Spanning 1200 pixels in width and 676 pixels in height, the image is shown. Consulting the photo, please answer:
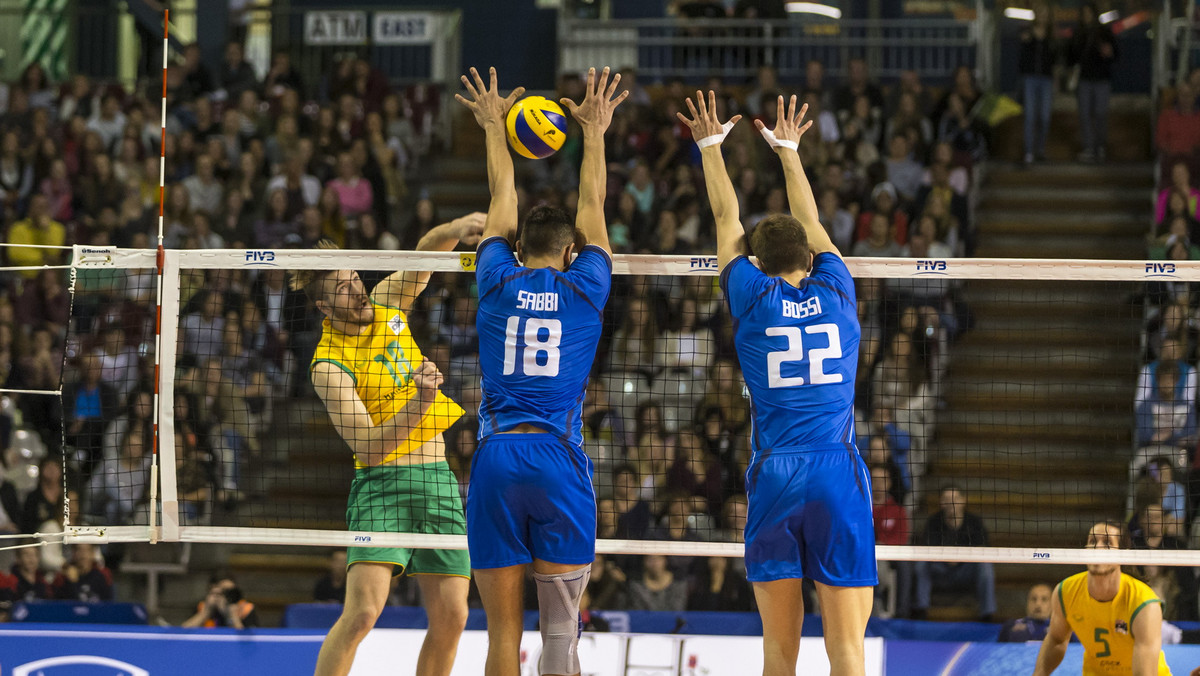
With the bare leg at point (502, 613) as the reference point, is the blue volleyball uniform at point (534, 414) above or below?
above

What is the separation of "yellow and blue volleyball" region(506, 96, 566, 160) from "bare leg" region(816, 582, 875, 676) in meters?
2.72

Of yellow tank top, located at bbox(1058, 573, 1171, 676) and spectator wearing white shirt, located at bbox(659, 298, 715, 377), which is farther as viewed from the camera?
spectator wearing white shirt, located at bbox(659, 298, 715, 377)

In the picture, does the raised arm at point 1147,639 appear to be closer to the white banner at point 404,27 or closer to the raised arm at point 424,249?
the raised arm at point 424,249

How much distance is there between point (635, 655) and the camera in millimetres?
8922

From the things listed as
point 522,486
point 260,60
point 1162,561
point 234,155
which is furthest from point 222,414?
point 260,60

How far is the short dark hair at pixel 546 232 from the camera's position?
6074 mm

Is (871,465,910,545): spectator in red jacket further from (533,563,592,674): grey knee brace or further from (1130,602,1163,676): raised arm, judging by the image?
(533,563,592,674): grey knee brace

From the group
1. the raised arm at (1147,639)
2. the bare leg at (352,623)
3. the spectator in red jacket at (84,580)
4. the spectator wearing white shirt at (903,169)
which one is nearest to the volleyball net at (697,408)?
the spectator in red jacket at (84,580)

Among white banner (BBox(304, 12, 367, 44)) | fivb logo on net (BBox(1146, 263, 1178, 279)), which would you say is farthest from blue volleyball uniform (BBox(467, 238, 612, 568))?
white banner (BBox(304, 12, 367, 44))

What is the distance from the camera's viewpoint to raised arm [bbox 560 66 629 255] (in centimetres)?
628

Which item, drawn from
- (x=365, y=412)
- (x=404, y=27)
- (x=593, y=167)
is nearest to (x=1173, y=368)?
(x=593, y=167)

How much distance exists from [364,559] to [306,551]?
6240 millimetres

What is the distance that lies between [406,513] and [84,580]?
594 centimetres

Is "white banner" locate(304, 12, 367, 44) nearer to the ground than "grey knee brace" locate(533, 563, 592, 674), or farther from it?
farther from it
